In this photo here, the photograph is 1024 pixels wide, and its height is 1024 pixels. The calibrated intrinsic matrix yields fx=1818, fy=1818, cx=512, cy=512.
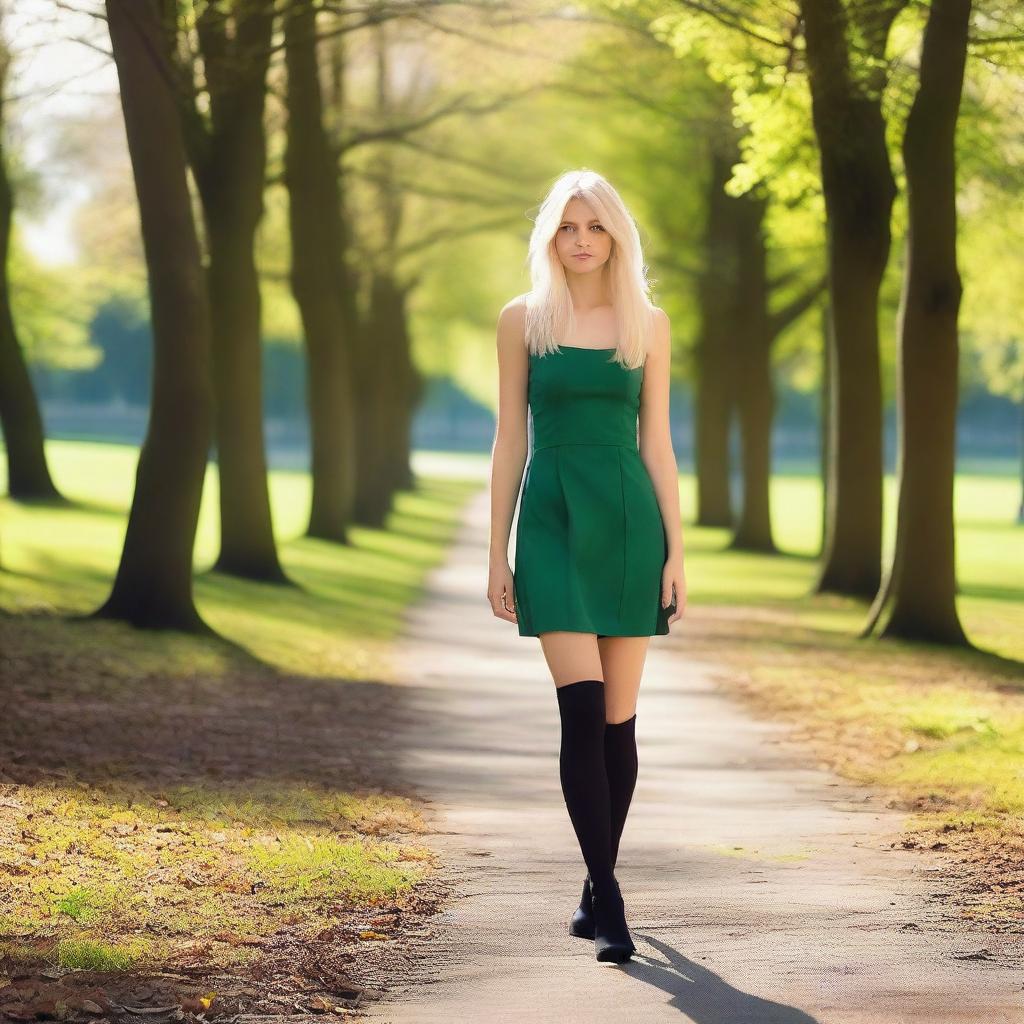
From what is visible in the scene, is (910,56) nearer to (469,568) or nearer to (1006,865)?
(469,568)

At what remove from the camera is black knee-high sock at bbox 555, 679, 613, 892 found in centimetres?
544

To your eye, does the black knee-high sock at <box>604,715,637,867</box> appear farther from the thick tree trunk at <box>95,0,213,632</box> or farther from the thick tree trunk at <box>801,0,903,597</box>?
the thick tree trunk at <box>801,0,903,597</box>

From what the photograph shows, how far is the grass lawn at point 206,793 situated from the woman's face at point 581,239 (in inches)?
86.2

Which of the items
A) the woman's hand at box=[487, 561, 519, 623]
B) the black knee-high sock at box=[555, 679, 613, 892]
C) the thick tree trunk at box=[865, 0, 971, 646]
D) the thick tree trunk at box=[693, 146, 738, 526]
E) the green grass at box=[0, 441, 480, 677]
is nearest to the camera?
the black knee-high sock at box=[555, 679, 613, 892]

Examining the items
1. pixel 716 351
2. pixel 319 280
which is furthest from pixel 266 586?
pixel 716 351

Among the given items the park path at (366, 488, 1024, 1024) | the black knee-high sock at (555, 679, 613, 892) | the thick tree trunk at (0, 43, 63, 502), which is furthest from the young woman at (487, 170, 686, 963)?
the thick tree trunk at (0, 43, 63, 502)

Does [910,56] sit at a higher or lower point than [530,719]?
higher

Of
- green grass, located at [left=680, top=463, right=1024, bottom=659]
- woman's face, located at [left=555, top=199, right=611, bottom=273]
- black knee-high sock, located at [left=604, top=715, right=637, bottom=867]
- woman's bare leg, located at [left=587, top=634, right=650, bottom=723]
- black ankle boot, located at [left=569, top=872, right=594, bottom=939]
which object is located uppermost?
woman's face, located at [left=555, top=199, right=611, bottom=273]

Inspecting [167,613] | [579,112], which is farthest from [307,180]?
[167,613]

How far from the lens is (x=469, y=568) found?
2759cm

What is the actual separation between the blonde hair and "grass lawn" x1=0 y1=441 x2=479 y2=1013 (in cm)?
197

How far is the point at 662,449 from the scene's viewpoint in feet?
18.8

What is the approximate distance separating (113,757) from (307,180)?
1688cm

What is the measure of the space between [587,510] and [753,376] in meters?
26.6
